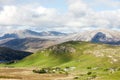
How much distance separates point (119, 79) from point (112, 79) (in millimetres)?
3753

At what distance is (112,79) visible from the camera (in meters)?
162

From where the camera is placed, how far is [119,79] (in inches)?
6304
